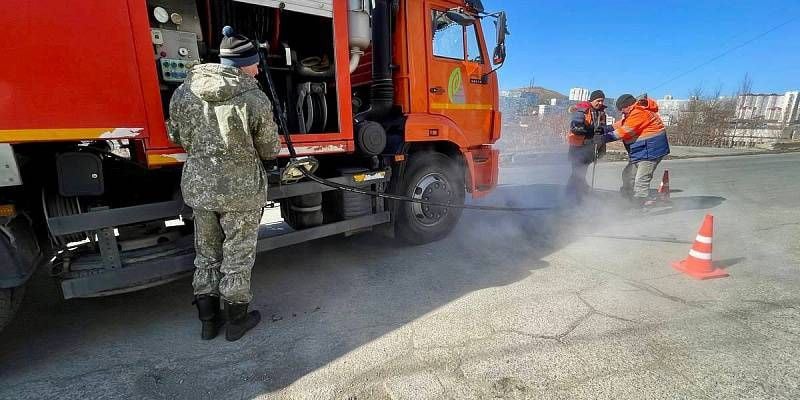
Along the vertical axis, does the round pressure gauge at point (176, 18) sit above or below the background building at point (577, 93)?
below

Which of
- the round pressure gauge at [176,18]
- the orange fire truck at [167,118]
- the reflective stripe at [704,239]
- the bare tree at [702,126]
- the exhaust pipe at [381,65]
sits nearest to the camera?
the orange fire truck at [167,118]

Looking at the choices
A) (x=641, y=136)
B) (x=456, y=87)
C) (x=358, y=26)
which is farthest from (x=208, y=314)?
(x=641, y=136)

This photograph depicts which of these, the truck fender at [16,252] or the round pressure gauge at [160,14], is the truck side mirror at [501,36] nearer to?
the round pressure gauge at [160,14]

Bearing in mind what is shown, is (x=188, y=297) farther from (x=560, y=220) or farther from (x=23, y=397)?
(x=560, y=220)

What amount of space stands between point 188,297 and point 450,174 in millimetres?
2866

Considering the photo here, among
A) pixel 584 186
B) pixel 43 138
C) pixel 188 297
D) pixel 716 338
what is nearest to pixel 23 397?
pixel 188 297

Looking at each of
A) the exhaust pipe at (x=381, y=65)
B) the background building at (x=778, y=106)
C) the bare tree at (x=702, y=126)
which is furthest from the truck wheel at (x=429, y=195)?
the background building at (x=778, y=106)

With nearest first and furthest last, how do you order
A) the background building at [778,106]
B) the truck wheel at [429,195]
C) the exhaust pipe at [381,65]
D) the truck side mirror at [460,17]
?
the exhaust pipe at [381,65] → the truck side mirror at [460,17] → the truck wheel at [429,195] → the background building at [778,106]

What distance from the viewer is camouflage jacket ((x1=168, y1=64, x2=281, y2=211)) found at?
2.21 metres

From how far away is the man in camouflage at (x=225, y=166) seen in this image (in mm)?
2223

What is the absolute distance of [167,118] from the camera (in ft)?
8.68

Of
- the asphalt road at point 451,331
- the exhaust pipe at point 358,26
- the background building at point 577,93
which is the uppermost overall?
the background building at point 577,93

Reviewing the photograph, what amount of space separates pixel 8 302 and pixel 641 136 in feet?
22.4

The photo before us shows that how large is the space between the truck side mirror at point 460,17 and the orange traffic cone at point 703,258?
296cm
